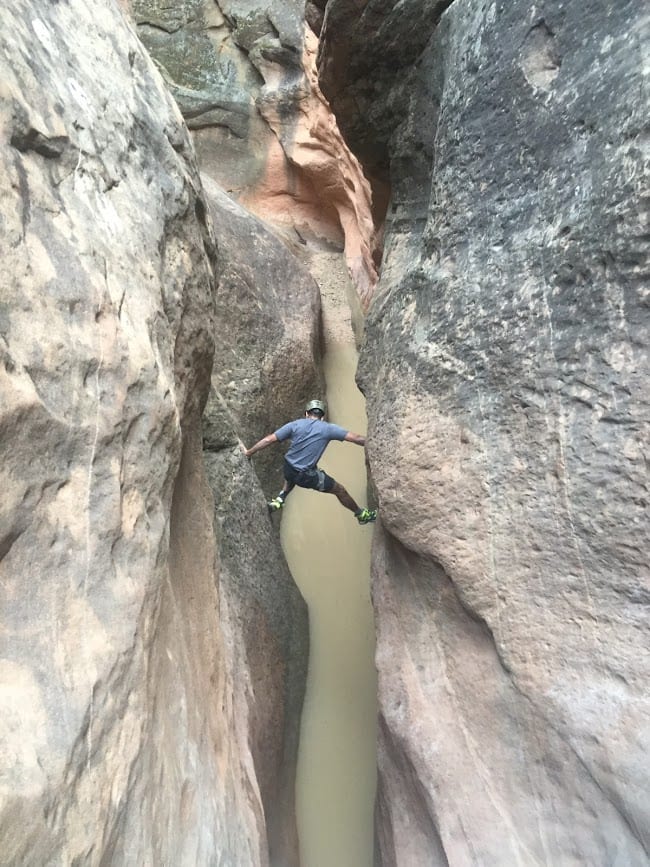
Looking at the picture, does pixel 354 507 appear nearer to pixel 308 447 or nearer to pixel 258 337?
pixel 308 447

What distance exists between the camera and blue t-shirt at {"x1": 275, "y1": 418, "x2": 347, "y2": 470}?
402 cm

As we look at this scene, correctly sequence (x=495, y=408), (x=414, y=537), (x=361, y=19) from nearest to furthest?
1. (x=495, y=408)
2. (x=414, y=537)
3. (x=361, y=19)

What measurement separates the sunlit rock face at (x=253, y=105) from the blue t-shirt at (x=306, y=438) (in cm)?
342

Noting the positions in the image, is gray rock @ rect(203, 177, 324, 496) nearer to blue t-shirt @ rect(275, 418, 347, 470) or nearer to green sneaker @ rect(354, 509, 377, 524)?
blue t-shirt @ rect(275, 418, 347, 470)

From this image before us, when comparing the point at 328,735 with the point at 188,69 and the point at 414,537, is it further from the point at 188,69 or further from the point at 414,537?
the point at 188,69

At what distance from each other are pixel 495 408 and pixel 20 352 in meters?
1.57

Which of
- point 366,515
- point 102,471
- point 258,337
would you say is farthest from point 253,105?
point 102,471

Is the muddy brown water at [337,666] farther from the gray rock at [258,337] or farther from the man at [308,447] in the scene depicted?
the man at [308,447]

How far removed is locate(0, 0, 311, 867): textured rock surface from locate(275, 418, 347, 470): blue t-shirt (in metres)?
1.72

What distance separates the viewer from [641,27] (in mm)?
1864

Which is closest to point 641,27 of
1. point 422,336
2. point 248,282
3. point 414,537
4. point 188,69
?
point 422,336

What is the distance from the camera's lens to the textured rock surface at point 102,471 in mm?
1212

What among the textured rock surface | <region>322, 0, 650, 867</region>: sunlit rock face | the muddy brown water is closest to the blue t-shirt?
the muddy brown water

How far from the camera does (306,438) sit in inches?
159
